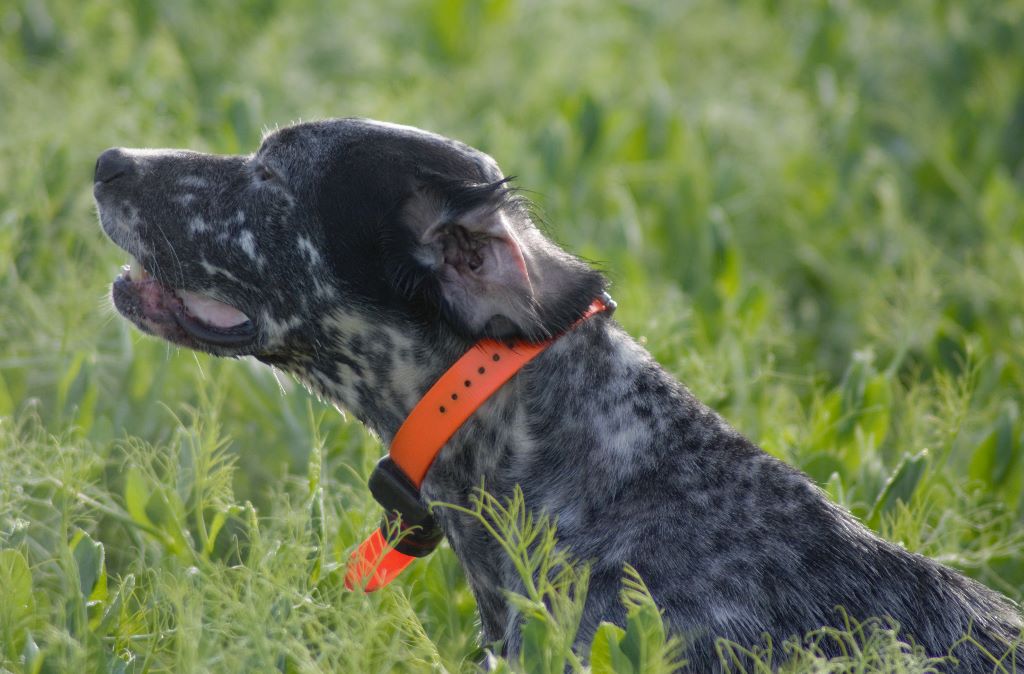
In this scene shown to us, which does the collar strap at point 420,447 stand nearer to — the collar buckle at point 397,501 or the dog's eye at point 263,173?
the collar buckle at point 397,501

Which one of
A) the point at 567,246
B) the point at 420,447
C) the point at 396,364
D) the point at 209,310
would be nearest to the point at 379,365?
the point at 396,364

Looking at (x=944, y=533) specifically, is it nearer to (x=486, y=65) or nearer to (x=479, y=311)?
(x=479, y=311)

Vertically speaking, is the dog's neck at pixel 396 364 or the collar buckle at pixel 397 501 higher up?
the dog's neck at pixel 396 364

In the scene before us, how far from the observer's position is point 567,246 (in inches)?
Answer: 137

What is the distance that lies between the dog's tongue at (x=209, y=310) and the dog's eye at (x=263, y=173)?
0.34m

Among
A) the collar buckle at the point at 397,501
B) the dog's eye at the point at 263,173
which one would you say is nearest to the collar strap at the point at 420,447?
the collar buckle at the point at 397,501

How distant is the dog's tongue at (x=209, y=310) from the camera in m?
3.30

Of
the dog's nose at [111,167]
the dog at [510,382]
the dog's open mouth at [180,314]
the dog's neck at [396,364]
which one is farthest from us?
the dog's nose at [111,167]

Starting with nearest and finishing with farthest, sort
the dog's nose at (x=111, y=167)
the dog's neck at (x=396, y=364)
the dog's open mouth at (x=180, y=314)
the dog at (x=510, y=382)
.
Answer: the dog at (x=510, y=382), the dog's neck at (x=396, y=364), the dog's open mouth at (x=180, y=314), the dog's nose at (x=111, y=167)

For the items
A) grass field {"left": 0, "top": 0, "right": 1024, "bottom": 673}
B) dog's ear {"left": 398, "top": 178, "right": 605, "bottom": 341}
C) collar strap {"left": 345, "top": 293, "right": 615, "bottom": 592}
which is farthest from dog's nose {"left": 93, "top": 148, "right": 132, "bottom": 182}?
collar strap {"left": 345, "top": 293, "right": 615, "bottom": 592}

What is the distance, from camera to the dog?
9.50 feet

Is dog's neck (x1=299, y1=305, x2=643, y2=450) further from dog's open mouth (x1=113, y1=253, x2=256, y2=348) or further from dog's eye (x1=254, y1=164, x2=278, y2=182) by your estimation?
dog's eye (x1=254, y1=164, x2=278, y2=182)

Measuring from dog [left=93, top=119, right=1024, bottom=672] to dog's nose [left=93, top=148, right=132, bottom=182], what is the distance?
0.21 metres

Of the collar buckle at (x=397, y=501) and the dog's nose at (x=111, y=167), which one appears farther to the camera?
the dog's nose at (x=111, y=167)
